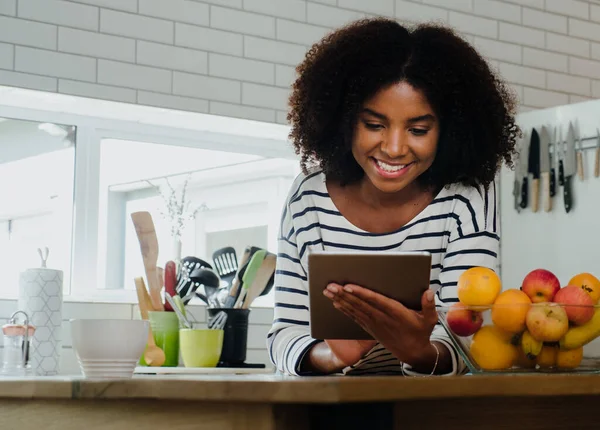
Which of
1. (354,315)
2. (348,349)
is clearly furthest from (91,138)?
(354,315)

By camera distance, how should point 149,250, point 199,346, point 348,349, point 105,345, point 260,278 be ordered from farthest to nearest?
point 260,278 < point 149,250 < point 199,346 < point 348,349 < point 105,345

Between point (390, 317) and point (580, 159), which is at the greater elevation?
point (580, 159)

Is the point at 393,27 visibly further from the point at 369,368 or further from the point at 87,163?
the point at 87,163

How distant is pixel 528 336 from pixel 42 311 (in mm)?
1868

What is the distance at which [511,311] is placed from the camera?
1.32 metres

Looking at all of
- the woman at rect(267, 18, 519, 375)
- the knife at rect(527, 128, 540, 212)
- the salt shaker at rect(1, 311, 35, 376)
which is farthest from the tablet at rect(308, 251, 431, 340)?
the knife at rect(527, 128, 540, 212)

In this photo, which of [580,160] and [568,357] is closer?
[568,357]

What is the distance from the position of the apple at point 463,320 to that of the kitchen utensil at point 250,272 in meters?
1.75

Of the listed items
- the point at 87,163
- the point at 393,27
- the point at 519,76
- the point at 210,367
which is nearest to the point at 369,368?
the point at 393,27

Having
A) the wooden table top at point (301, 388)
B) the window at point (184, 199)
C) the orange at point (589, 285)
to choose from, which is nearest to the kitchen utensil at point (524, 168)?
the window at point (184, 199)

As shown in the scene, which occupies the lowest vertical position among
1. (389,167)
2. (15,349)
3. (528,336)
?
(15,349)

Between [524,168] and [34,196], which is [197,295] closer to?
[34,196]

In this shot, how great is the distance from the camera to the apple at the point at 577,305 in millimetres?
1317

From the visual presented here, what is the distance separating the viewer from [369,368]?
1813mm
